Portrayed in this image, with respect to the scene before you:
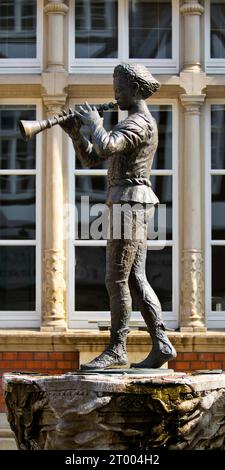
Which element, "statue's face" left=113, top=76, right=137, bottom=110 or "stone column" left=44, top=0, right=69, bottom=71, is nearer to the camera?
"statue's face" left=113, top=76, right=137, bottom=110

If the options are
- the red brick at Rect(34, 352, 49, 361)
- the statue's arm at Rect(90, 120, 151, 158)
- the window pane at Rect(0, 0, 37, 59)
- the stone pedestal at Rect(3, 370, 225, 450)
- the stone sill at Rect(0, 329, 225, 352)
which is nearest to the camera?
the stone pedestal at Rect(3, 370, 225, 450)

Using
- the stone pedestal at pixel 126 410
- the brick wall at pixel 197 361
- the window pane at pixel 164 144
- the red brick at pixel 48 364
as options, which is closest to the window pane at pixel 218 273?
A: the brick wall at pixel 197 361

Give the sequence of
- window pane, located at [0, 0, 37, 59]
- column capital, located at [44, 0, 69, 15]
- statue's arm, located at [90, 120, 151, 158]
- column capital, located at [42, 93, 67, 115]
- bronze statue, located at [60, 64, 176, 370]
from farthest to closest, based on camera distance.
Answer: window pane, located at [0, 0, 37, 59], column capital, located at [44, 0, 69, 15], column capital, located at [42, 93, 67, 115], bronze statue, located at [60, 64, 176, 370], statue's arm, located at [90, 120, 151, 158]

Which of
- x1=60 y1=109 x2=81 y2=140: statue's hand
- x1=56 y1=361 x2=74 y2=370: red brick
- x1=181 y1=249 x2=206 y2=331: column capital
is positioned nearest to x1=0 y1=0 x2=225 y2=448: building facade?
x1=181 y1=249 x2=206 y2=331: column capital

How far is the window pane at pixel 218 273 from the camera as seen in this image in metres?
11.5

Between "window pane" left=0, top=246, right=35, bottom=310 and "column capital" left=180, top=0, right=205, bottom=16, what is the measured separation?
2.54 m

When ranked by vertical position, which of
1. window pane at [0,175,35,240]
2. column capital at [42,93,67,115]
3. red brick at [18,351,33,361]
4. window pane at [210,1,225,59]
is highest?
window pane at [210,1,225,59]

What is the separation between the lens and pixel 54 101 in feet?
37.0

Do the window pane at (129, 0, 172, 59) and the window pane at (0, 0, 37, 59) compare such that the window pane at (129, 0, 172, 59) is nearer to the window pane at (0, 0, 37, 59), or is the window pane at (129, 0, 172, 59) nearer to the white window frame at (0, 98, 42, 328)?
the window pane at (0, 0, 37, 59)

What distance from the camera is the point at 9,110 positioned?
1159 cm

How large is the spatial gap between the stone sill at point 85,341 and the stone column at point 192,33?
243cm

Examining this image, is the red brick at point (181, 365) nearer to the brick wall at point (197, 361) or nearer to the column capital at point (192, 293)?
the brick wall at point (197, 361)

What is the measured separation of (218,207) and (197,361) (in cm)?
146

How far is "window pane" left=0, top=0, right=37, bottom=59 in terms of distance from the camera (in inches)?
458
